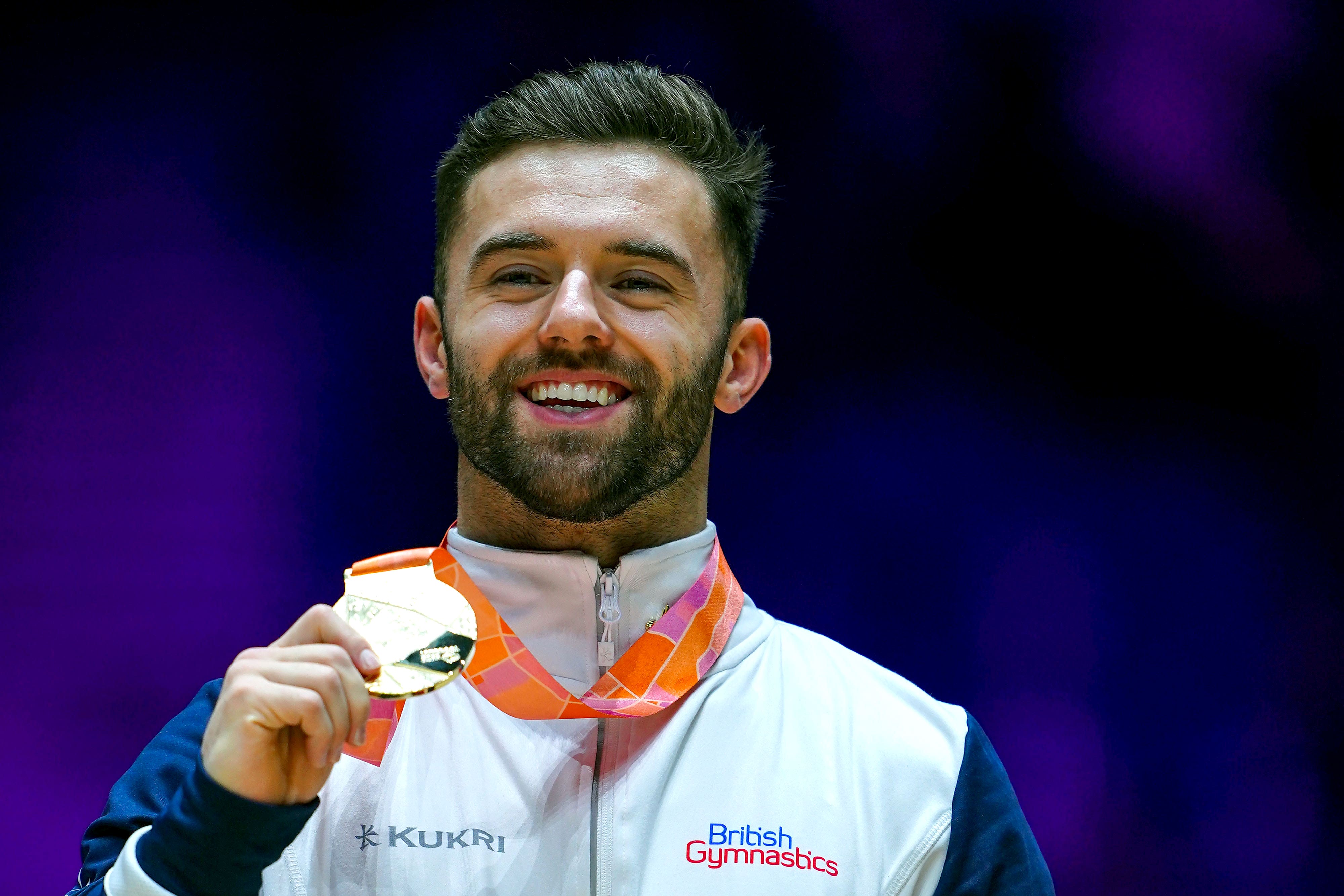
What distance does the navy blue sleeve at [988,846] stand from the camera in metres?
2.04

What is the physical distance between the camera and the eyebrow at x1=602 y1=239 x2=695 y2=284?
224cm

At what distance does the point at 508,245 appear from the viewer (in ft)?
7.39

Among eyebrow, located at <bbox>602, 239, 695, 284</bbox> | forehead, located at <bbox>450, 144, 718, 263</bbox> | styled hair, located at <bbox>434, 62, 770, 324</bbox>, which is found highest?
styled hair, located at <bbox>434, 62, 770, 324</bbox>

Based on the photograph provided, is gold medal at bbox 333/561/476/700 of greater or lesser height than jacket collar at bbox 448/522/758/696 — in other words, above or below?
below

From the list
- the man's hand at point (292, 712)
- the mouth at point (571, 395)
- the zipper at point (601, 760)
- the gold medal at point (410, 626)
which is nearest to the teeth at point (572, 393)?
the mouth at point (571, 395)

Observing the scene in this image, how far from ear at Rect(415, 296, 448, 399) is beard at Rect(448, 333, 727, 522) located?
0.18 metres

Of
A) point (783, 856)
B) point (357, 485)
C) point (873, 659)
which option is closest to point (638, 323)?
point (783, 856)

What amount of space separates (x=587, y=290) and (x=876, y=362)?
4.34ft

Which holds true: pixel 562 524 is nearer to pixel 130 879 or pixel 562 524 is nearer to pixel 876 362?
pixel 130 879

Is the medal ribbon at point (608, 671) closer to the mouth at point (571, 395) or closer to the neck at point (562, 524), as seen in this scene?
the neck at point (562, 524)

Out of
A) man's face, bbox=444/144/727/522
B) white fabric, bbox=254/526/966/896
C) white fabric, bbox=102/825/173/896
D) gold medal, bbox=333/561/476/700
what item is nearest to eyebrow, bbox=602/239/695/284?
man's face, bbox=444/144/727/522

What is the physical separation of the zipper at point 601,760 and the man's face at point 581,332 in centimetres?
12

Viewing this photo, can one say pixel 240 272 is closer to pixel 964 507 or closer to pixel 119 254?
pixel 119 254

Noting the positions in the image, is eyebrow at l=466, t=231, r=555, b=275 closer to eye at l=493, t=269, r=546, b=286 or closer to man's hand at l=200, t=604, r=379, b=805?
eye at l=493, t=269, r=546, b=286
